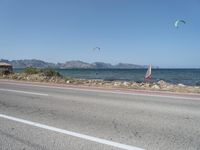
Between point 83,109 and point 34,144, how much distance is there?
3.99 m

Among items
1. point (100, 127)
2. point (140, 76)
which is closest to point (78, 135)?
point (100, 127)

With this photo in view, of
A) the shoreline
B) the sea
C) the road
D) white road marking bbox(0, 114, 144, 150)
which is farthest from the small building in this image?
white road marking bbox(0, 114, 144, 150)

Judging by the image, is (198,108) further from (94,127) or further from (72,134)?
(72,134)

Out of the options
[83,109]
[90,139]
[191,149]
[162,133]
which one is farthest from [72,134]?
[83,109]

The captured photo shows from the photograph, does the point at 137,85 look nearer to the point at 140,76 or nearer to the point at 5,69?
the point at 5,69

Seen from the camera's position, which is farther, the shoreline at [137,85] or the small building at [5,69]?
the small building at [5,69]

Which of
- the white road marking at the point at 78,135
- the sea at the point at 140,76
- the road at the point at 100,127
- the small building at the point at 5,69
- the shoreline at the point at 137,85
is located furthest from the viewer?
the sea at the point at 140,76

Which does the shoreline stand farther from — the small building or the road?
the small building

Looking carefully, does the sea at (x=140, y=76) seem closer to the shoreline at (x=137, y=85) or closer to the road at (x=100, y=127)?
the shoreline at (x=137, y=85)

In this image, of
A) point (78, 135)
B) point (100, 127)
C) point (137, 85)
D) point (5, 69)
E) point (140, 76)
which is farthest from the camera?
point (140, 76)

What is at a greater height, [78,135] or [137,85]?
[137,85]

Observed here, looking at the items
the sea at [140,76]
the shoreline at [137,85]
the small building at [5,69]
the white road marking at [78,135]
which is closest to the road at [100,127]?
the white road marking at [78,135]

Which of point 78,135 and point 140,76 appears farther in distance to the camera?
point 140,76

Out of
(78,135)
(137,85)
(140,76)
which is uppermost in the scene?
(140,76)
